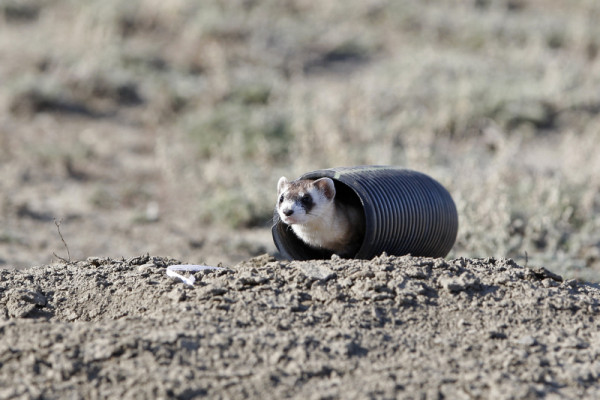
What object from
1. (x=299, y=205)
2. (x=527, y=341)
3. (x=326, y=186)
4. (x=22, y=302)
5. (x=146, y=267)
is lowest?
(x=22, y=302)

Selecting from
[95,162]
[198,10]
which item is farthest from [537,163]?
[198,10]

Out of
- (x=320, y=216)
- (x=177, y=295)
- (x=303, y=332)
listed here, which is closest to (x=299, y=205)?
(x=320, y=216)

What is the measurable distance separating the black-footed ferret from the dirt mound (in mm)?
703

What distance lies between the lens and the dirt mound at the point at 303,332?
132 inches

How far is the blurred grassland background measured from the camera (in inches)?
315

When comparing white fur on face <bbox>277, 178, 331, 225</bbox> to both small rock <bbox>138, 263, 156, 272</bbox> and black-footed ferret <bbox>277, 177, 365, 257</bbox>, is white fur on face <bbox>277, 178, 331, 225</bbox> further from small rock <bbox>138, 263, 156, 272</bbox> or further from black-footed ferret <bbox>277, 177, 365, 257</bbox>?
small rock <bbox>138, 263, 156, 272</bbox>

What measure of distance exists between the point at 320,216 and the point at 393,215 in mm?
570

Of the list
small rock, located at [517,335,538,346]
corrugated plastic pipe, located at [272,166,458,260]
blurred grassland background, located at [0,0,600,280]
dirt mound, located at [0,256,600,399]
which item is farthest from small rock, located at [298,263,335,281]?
blurred grassland background, located at [0,0,600,280]

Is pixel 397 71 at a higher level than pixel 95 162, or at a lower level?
higher

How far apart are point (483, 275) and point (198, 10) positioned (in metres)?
11.9

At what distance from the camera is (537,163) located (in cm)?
1022

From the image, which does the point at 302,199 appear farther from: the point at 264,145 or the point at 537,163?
the point at 537,163

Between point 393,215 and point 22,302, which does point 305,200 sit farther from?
point 22,302

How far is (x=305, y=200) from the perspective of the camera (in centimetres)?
523
